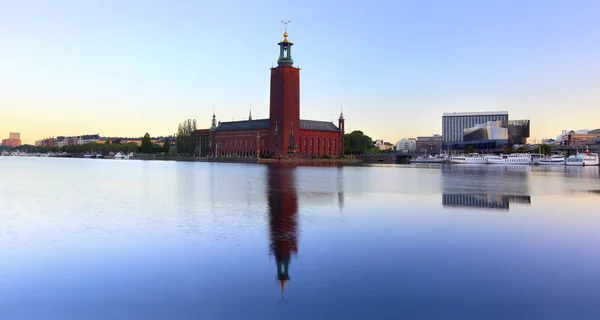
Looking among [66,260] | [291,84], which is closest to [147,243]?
[66,260]

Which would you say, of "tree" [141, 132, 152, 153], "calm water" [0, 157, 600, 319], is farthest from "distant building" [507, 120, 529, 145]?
"calm water" [0, 157, 600, 319]

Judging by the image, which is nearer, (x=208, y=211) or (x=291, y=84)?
(x=208, y=211)

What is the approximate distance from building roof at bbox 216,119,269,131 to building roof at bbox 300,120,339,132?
8.28m

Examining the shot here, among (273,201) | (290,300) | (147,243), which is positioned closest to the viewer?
(290,300)

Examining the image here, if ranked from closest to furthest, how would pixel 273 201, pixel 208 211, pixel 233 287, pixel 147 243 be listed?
pixel 233 287
pixel 147 243
pixel 208 211
pixel 273 201

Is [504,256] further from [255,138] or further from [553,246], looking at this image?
[255,138]

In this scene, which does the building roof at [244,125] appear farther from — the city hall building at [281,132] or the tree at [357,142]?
the tree at [357,142]

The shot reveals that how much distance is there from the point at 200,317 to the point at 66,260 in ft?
14.5

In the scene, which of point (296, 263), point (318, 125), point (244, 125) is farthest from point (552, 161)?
point (296, 263)

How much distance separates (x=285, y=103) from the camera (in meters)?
109

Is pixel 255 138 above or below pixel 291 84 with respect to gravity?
below

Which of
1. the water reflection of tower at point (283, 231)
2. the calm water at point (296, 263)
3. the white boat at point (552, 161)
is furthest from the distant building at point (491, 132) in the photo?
the calm water at point (296, 263)

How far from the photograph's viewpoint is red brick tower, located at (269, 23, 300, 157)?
109m

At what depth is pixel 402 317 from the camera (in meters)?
6.91
